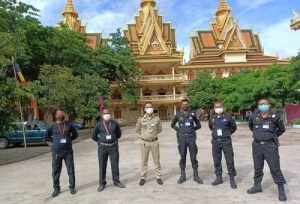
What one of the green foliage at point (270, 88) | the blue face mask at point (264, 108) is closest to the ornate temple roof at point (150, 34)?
the green foliage at point (270, 88)

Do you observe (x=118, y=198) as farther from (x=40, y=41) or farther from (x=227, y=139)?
(x=40, y=41)

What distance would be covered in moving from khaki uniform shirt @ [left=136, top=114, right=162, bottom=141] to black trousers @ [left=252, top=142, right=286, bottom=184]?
2.29m

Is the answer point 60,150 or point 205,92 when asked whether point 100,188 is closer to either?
point 60,150

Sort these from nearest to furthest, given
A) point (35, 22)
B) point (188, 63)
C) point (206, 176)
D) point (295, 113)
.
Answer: point (206, 176) → point (35, 22) → point (295, 113) → point (188, 63)

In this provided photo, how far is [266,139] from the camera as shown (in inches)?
327

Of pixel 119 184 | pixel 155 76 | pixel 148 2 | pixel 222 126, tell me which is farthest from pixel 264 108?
pixel 148 2

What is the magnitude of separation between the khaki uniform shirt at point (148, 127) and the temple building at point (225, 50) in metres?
55.1

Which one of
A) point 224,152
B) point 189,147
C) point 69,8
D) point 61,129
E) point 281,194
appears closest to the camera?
point 281,194

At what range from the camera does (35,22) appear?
3309 cm

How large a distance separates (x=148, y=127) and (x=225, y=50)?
195ft

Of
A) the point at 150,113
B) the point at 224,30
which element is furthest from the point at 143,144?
the point at 224,30

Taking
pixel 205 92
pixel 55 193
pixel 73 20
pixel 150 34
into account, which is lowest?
pixel 55 193

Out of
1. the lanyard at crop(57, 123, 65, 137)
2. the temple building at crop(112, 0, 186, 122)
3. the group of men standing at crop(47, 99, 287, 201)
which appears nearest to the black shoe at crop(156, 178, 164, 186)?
the group of men standing at crop(47, 99, 287, 201)

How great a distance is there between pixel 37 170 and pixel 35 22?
22089 millimetres
